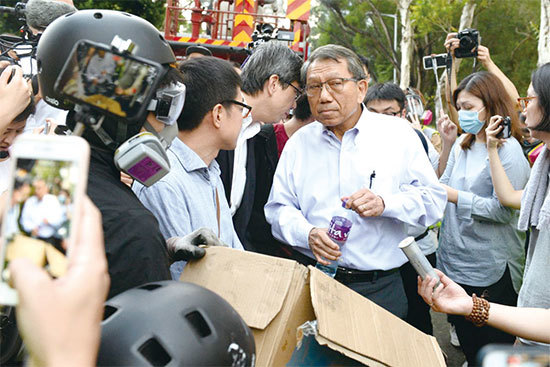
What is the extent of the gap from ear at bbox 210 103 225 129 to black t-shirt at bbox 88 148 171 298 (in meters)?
1.00

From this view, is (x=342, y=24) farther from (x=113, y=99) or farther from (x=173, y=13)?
(x=113, y=99)

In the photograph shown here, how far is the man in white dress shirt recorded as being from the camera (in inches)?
122

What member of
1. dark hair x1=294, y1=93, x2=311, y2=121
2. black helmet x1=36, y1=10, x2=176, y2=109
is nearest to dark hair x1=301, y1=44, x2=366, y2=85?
dark hair x1=294, y1=93, x2=311, y2=121

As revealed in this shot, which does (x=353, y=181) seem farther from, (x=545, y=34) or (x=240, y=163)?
(x=545, y=34)

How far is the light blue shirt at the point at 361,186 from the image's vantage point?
311 centimetres

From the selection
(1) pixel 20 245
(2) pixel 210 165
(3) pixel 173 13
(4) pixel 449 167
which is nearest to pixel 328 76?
(2) pixel 210 165

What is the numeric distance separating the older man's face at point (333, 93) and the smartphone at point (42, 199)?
8.02 feet

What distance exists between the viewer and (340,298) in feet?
5.56

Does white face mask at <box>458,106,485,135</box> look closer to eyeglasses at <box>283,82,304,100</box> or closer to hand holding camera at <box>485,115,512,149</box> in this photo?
hand holding camera at <box>485,115,512,149</box>

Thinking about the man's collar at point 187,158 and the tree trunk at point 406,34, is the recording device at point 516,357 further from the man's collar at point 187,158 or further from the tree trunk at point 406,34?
the tree trunk at point 406,34

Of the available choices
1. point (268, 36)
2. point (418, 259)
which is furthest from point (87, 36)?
point (268, 36)

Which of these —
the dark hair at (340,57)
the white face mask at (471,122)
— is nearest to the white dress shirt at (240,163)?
the dark hair at (340,57)

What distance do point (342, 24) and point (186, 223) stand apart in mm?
32928

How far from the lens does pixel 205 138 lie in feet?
8.41
